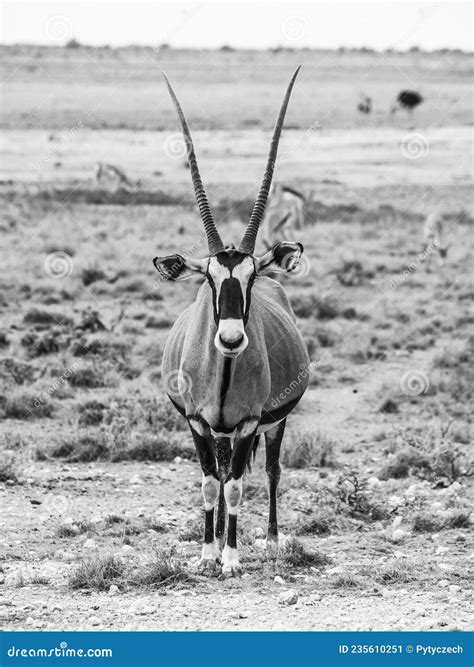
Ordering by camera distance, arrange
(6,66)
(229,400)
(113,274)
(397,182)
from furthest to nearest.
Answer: (6,66)
(397,182)
(113,274)
(229,400)

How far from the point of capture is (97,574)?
23.0 ft

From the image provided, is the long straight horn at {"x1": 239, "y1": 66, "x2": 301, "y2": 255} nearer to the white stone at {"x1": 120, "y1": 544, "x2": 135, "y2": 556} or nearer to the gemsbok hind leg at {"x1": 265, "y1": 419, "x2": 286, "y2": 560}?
the gemsbok hind leg at {"x1": 265, "y1": 419, "x2": 286, "y2": 560}

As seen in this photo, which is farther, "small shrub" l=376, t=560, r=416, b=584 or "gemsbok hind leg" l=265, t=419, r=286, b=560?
"gemsbok hind leg" l=265, t=419, r=286, b=560

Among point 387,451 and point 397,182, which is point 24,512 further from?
point 397,182

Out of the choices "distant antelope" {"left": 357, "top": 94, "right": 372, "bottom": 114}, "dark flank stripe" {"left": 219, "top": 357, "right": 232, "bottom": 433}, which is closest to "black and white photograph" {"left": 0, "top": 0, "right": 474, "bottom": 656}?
"dark flank stripe" {"left": 219, "top": 357, "right": 232, "bottom": 433}

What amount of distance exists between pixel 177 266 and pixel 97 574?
2012 millimetres

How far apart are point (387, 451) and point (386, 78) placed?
3065 inches

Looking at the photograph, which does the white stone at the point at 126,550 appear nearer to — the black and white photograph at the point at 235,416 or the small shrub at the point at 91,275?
the black and white photograph at the point at 235,416

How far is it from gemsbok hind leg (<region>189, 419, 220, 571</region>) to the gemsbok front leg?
0.14 metres

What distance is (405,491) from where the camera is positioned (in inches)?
374

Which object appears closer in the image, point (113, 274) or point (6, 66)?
point (113, 274)

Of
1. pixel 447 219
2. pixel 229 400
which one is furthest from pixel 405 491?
pixel 447 219

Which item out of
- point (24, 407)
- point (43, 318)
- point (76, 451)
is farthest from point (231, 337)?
point (43, 318)

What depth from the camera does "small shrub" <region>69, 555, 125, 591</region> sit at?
695 centimetres
